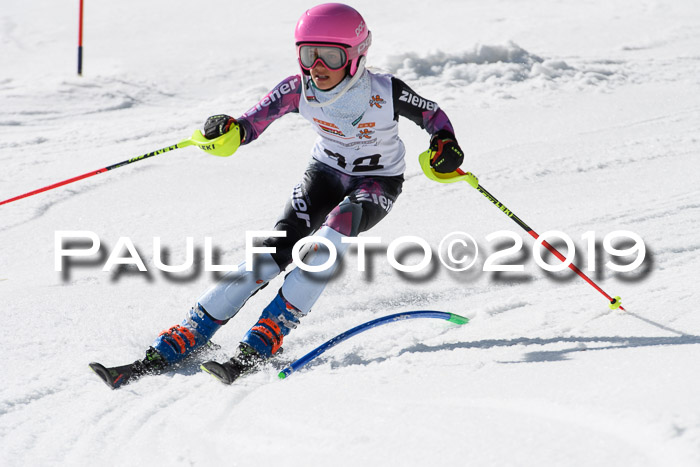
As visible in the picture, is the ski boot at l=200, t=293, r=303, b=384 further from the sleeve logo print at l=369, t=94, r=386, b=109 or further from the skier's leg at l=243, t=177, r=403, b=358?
the sleeve logo print at l=369, t=94, r=386, b=109

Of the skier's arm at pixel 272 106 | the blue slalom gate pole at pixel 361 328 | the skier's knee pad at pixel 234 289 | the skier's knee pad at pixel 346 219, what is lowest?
the blue slalom gate pole at pixel 361 328

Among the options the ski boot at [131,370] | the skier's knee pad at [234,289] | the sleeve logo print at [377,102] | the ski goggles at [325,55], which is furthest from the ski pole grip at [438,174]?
the ski boot at [131,370]

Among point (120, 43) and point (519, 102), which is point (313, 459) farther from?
point (120, 43)

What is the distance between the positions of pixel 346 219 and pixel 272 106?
0.82 metres

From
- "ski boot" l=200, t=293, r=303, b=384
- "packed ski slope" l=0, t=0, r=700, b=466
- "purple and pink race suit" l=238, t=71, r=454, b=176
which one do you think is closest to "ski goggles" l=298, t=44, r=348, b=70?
"purple and pink race suit" l=238, t=71, r=454, b=176

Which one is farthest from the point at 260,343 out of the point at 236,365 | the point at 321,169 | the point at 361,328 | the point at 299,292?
the point at 321,169

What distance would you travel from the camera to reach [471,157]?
622cm

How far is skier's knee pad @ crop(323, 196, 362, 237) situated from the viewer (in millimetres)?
3307

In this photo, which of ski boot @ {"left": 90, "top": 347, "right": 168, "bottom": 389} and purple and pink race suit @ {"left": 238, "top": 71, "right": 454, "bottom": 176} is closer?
ski boot @ {"left": 90, "top": 347, "right": 168, "bottom": 389}

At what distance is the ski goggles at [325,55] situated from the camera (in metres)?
3.38

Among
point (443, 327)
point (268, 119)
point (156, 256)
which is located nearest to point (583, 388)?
point (443, 327)

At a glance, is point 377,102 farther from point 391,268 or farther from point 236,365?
point 236,365

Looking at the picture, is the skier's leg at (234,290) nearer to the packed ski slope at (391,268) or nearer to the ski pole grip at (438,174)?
the packed ski slope at (391,268)

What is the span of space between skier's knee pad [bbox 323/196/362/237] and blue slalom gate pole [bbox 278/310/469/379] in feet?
1.45
